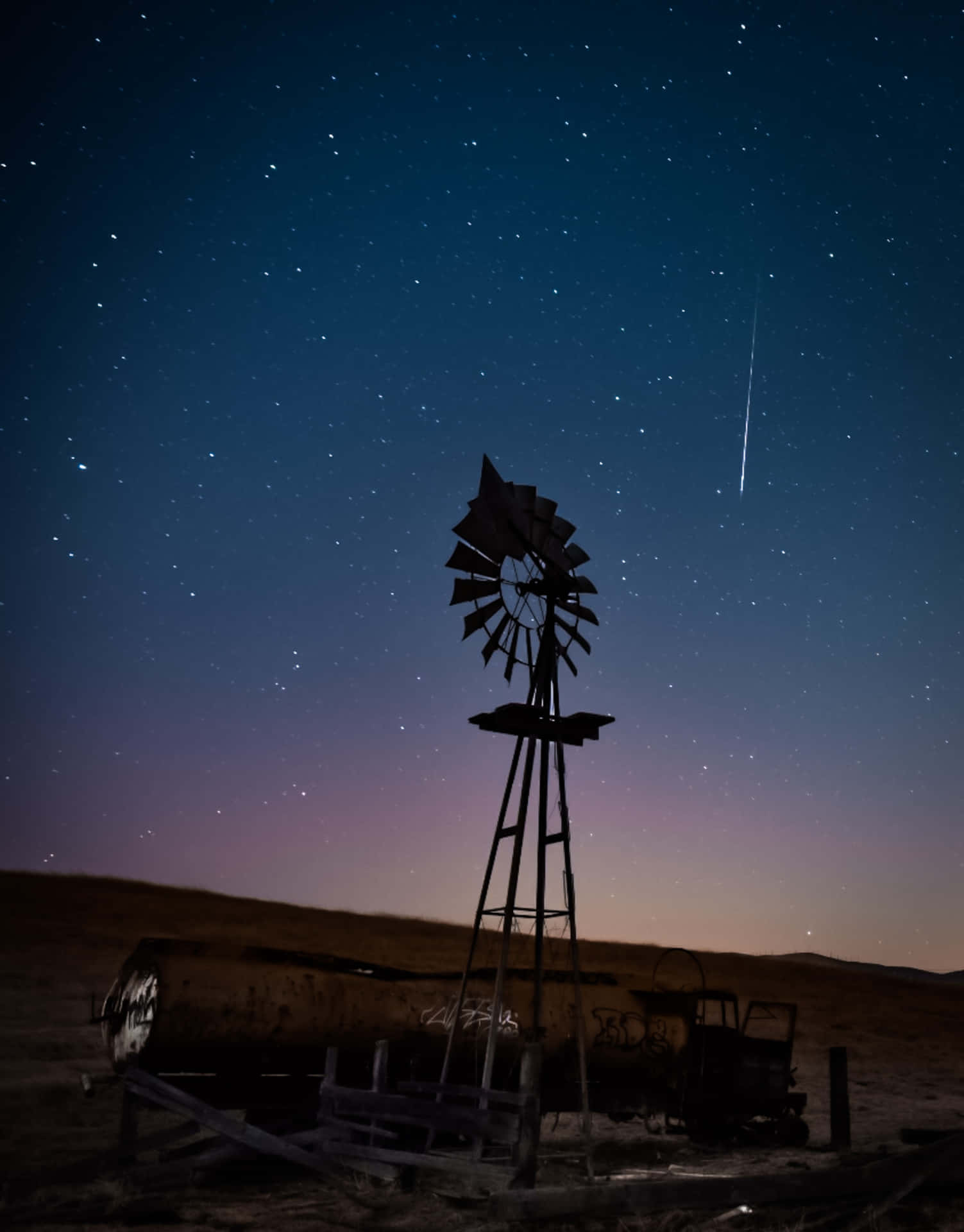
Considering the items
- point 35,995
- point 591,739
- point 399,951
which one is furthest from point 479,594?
point 399,951

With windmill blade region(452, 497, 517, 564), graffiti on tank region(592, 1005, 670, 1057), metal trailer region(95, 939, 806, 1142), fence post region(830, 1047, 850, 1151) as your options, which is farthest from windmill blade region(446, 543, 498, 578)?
fence post region(830, 1047, 850, 1151)

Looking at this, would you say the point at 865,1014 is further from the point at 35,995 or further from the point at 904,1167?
the point at 904,1167

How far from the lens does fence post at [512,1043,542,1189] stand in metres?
10.7

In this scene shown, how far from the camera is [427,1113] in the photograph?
12.0 meters

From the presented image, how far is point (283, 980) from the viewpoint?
1484 cm

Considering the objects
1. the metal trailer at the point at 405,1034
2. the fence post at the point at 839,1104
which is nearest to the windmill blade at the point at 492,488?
the metal trailer at the point at 405,1034

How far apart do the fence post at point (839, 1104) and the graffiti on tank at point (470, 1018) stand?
5727mm

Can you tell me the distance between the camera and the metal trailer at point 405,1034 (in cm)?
1434

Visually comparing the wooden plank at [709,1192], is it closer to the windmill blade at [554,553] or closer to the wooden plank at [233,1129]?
the wooden plank at [233,1129]

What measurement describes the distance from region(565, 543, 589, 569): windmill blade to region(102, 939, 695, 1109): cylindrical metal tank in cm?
671

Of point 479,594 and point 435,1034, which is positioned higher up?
point 479,594

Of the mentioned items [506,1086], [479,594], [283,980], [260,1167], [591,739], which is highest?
[479,594]

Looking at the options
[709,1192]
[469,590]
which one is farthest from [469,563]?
[709,1192]

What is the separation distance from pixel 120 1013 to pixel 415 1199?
5.44 meters
